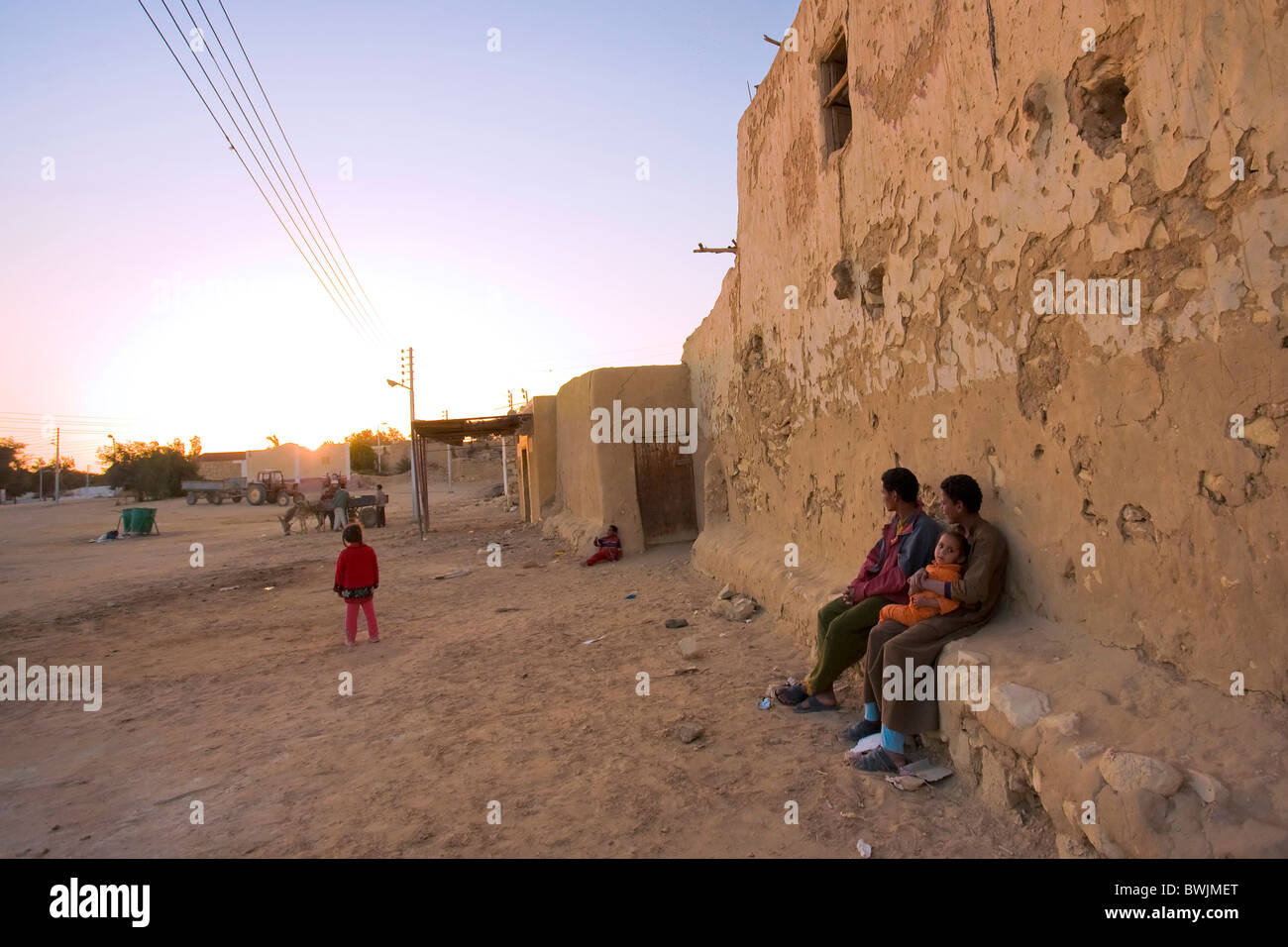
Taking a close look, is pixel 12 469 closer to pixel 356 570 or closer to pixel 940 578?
pixel 356 570

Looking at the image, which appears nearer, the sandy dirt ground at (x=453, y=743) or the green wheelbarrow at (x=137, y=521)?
the sandy dirt ground at (x=453, y=743)

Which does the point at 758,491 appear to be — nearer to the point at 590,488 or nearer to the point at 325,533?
the point at 590,488

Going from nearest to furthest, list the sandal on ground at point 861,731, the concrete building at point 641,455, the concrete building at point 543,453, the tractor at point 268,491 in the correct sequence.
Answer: the sandal on ground at point 861,731
the concrete building at point 641,455
the concrete building at point 543,453
the tractor at point 268,491

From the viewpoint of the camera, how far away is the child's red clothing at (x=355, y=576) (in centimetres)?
658

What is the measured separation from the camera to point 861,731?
11.3 feet

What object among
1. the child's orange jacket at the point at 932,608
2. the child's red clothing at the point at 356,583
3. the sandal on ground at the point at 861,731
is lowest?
the sandal on ground at the point at 861,731

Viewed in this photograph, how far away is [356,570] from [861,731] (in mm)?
4794

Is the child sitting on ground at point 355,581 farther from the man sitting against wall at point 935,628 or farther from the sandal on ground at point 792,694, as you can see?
the man sitting against wall at point 935,628

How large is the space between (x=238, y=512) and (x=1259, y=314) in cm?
3382

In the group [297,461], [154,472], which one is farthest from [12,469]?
[297,461]

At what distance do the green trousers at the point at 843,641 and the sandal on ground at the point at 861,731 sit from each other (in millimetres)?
386

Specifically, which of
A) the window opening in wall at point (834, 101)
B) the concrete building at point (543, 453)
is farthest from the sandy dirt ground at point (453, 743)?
the concrete building at point (543, 453)

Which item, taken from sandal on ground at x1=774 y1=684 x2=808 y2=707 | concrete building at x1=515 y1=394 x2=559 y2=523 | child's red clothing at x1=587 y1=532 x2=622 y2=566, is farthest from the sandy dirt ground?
concrete building at x1=515 y1=394 x2=559 y2=523
